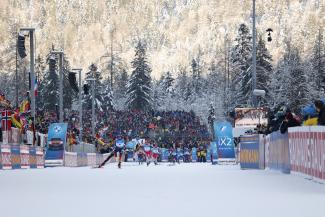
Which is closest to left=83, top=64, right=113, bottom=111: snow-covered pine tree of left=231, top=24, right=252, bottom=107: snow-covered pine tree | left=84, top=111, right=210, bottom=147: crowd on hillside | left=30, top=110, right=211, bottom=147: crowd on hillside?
left=30, top=110, right=211, bottom=147: crowd on hillside

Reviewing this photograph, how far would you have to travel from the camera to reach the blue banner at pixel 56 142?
150 ft

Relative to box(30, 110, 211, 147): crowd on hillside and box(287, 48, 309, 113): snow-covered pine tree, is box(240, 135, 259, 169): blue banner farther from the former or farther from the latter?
box(30, 110, 211, 147): crowd on hillside

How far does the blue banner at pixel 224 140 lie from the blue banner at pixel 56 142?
920 cm

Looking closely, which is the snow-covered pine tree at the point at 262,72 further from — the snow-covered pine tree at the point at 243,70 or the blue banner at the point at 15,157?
the blue banner at the point at 15,157

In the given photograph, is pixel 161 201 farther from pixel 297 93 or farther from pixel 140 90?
pixel 140 90

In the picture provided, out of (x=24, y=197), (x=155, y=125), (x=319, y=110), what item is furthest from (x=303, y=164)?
(x=155, y=125)

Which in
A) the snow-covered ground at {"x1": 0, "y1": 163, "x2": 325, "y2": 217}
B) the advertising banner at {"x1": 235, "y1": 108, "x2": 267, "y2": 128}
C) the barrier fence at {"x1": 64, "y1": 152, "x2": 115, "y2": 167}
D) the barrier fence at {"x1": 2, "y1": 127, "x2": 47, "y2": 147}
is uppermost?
the advertising banner at {"x1": 235, "y1": 108, "x2": 267, "y2": 128}

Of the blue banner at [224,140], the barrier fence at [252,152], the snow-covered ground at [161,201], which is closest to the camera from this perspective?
the snow-covered ground at [161,201]

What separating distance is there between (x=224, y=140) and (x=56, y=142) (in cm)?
999

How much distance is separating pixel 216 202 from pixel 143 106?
153 m

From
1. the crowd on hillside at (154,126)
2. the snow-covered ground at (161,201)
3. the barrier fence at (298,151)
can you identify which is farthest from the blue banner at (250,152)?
the crowd on hillside at (154,126)

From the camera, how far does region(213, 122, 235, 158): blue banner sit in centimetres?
5041

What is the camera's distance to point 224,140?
50.5 metres

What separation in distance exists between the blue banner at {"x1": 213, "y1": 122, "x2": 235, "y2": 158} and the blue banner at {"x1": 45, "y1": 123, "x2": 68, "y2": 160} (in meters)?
9.20
